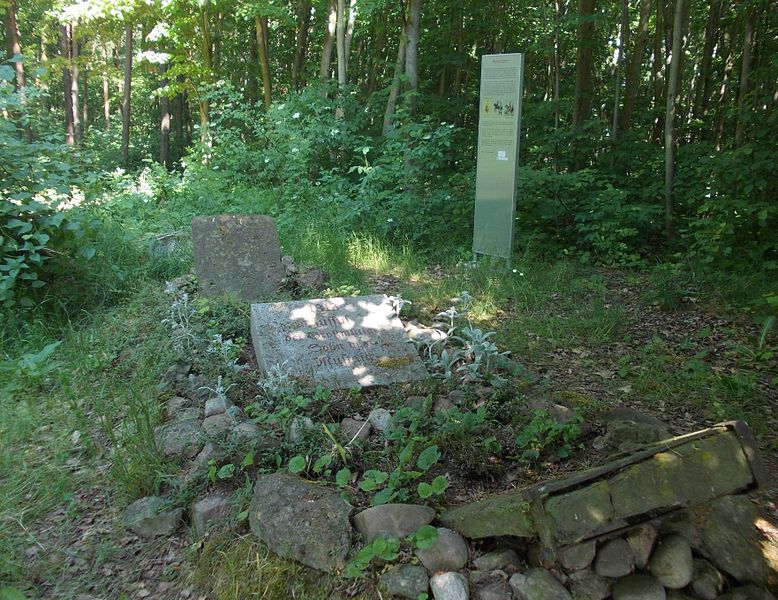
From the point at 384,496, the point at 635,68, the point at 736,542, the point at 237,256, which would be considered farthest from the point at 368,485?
the point at 635,68

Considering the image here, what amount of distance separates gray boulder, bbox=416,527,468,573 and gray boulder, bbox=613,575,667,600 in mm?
583

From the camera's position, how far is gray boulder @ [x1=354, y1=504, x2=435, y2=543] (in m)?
2.53

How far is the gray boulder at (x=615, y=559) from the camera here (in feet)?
7.25

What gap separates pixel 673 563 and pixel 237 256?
15.6ft

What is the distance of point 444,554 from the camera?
2.39 metres

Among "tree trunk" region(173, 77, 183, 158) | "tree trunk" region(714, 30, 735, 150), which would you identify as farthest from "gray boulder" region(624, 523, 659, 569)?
"tree trunk" region(173, 77, 183, 158)

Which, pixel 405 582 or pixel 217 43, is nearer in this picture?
pixel 405 582

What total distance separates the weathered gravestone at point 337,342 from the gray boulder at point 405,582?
1809 mm

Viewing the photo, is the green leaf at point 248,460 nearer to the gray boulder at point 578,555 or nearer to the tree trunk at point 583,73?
the gray boulder at point 578,555

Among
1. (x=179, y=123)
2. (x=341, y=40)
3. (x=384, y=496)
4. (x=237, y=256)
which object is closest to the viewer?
A: (x=384, y=496)

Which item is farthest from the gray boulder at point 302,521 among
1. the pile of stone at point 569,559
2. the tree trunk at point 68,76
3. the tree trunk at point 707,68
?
the tree trunk at point 68,76

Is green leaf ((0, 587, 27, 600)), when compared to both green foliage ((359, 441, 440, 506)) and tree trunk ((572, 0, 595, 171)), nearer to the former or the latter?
green foliage ((359, 441, 440, 506))

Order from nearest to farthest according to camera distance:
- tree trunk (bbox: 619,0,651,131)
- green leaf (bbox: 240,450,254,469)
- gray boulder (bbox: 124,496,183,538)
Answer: gray boulder (bbox: 124,496,183,538) < green leaf (bbox: 240,450,254,469) < tree trunk (bbox: 619,0,651,131)

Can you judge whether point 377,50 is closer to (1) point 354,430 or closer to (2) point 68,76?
(2) point 68,76
